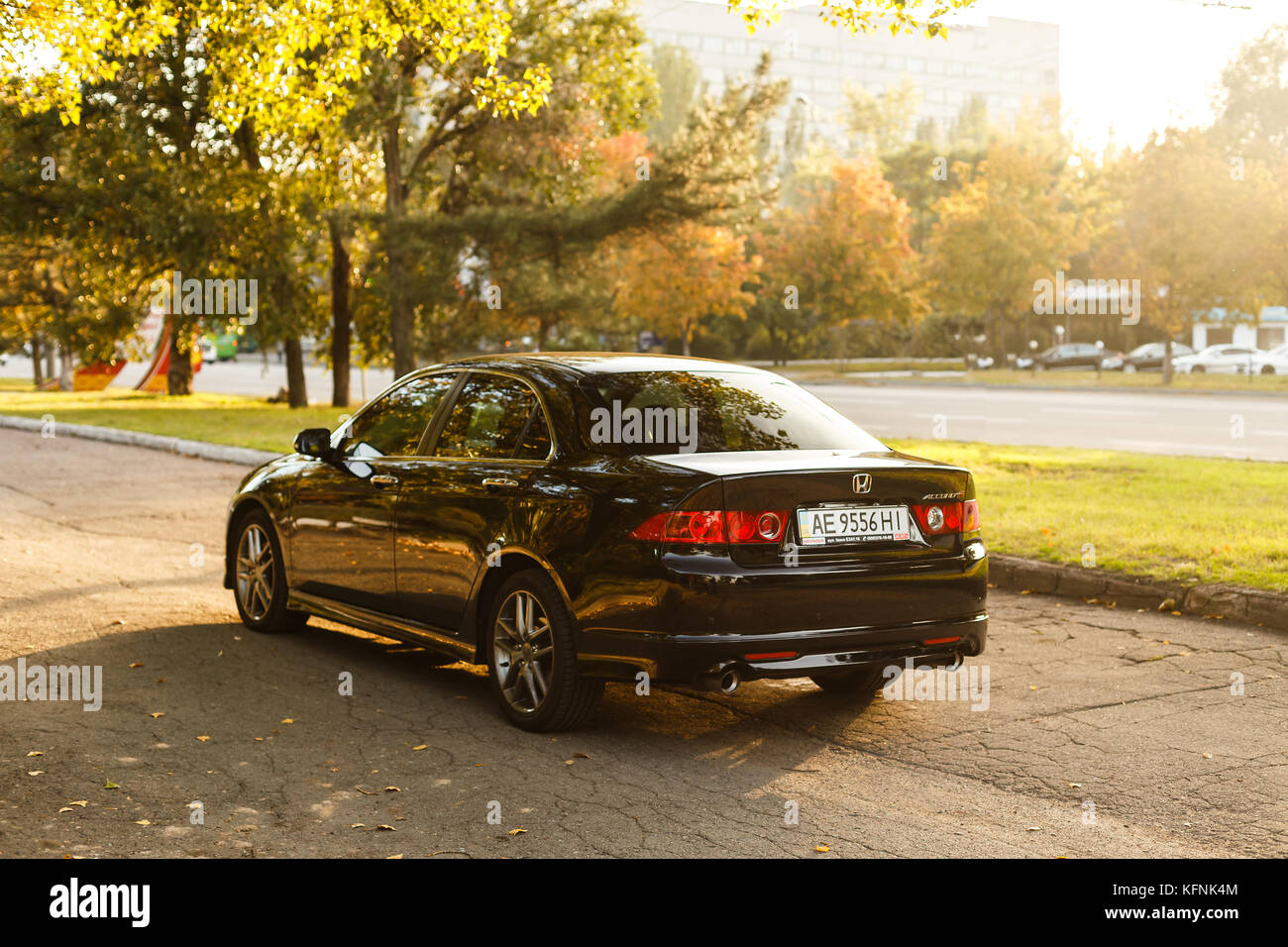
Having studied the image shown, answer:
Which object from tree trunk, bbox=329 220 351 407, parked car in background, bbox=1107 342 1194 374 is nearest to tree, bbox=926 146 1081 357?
parked car in background, bbox=1107 342 1194 374

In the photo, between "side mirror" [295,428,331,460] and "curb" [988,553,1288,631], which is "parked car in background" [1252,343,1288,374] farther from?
"side mirror" [295,428,331,460]

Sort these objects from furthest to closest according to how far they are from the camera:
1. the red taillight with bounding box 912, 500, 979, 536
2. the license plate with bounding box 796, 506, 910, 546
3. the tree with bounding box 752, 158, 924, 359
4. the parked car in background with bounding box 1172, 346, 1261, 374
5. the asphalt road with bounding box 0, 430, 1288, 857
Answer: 1. the parked car in background with bounding box 1172, 346, 1261, 374
2. the tree with bounding box 752, 158, 924, 359
3. the red taillight with bounding box 912, 500, 979, 536
4. the license plate with bounding box 796, 506, 910, 546
5. the asphalt road with bounding box 0, 430, 1288, 857

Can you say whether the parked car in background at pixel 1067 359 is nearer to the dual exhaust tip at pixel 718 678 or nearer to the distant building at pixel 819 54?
the dual exhaust tip at pixel 718 678

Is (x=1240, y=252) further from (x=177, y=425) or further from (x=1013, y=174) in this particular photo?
(x=177, y=425)

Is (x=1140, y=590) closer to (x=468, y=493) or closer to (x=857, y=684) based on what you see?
(x=857, y=684)

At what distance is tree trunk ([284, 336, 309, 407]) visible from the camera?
30.8 m

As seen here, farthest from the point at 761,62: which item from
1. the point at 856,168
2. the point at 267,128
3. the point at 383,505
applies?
the point at 856,168

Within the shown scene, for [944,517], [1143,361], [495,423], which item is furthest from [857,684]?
[1143,361]

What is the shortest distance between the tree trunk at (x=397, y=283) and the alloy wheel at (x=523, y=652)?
64.9ft

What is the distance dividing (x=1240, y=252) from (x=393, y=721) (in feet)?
128

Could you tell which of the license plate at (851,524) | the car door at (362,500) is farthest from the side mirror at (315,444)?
the license plate at (851,524)

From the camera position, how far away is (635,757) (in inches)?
220

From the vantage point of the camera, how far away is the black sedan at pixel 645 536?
214 inches

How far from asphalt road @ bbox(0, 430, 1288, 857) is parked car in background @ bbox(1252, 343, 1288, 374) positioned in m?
45.6
